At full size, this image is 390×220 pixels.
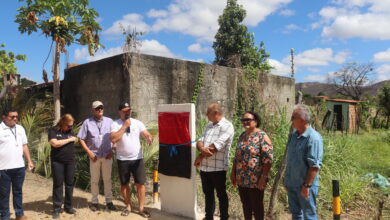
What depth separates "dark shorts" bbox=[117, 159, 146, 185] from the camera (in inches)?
174

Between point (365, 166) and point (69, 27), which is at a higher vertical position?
point (69, 27)

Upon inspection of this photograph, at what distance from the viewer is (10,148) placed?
397 cm

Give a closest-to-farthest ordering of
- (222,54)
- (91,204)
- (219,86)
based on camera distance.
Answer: (91,204) → (219,86) → (222,54)

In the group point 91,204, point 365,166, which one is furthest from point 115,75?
point 365,166

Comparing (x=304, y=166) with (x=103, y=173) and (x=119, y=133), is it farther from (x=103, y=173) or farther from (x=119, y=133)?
(x=103, y=173)

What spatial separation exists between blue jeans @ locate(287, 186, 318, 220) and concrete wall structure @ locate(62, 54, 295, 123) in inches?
172

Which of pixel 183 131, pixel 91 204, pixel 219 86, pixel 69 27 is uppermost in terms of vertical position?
pixel 69 27

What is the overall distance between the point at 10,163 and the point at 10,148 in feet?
0.61

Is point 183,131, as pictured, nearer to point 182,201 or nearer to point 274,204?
point 182,201

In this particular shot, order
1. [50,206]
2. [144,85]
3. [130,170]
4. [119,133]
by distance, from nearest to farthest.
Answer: [119,133], [130,170], [50,206], [144,85]

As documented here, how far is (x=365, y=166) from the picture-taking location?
6969 mm

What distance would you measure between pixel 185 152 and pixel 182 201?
720 millimetres

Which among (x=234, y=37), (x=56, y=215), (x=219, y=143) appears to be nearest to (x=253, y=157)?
(x=219, y=143)

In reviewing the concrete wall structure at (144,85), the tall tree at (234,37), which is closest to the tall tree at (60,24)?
the concrete wall structure at (144,85)
